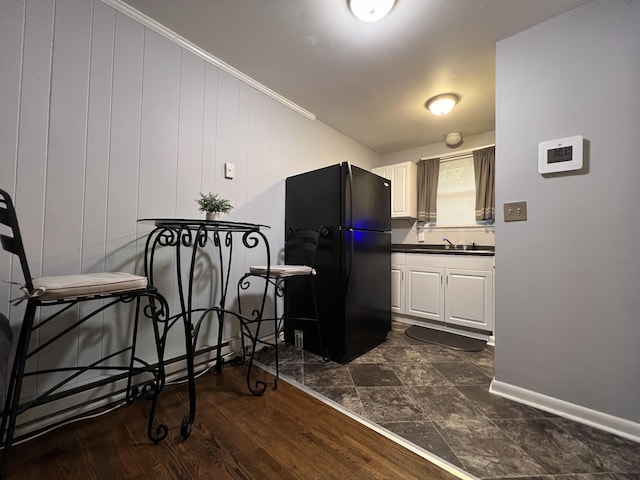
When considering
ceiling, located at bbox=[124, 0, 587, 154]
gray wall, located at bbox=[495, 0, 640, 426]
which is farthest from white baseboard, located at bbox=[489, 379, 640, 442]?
ceiling, located at bbox=[124, 0, 587, 154]

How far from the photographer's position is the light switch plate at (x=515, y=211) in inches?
57.8

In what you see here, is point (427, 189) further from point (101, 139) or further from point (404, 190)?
point (101, 139)

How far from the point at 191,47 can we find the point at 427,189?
282cm

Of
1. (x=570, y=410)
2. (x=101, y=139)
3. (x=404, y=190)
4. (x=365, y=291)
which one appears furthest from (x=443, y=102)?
(x=101, y=139)

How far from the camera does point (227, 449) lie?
3.49 ft

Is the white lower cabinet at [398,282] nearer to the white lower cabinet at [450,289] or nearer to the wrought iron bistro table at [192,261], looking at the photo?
the white lower cabinet at [450,289]

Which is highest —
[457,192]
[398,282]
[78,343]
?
[457,192]

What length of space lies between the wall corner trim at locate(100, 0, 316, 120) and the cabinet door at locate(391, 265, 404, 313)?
205 cm

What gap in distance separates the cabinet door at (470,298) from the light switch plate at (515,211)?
1018 millimetres

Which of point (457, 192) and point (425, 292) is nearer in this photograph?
point (425, 292)

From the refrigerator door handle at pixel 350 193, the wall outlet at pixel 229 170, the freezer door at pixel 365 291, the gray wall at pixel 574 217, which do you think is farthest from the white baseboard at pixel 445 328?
the wall outlet at pixel 229 170

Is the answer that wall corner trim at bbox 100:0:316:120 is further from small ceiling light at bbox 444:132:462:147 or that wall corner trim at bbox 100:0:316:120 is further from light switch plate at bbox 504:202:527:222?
light switch plate at bbox 504:202:527:222

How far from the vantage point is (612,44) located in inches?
49.6

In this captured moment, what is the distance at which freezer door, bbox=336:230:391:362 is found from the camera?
1909mm
